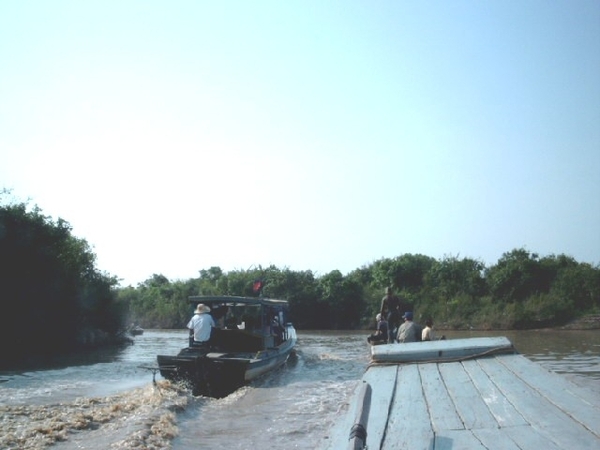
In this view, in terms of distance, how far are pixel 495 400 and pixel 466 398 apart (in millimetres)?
233

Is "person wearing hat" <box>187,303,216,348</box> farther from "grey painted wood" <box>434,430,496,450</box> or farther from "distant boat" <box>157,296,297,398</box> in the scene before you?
"grey painted wood" <box>434,430,496,450</box>

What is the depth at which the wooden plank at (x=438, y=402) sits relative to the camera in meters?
3.73

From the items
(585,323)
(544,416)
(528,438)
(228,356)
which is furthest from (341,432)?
(585,323)

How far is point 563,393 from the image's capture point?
429cm

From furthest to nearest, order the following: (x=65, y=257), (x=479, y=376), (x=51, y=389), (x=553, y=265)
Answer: (x=553, y=265), (x=65, y=257), (x=51, y=389), (x=479, y=376)

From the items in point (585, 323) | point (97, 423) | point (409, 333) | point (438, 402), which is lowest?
point (97, 423)

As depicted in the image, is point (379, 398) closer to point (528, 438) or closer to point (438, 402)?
point (438, 402)

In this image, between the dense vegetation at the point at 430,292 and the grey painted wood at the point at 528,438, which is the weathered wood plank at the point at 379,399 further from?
the dense vegetation at the point at 430,292

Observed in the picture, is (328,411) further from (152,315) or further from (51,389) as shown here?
(152,315)

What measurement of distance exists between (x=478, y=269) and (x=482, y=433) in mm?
45360

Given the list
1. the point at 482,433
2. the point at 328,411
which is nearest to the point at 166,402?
the point at 328,411

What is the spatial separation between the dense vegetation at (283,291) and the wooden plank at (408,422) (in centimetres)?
2599

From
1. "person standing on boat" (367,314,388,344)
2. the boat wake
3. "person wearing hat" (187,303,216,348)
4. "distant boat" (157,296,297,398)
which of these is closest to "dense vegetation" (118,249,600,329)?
"distant boat" (157,296,297,398)

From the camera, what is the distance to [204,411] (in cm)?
1329
